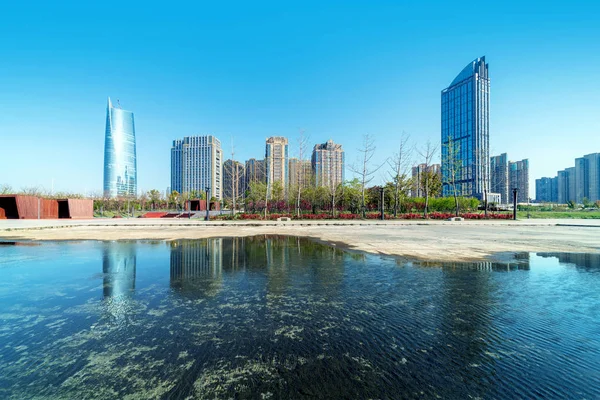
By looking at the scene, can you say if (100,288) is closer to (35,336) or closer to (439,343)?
(35,336)

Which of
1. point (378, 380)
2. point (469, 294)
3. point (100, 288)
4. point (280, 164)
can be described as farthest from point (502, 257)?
point (280, 164)

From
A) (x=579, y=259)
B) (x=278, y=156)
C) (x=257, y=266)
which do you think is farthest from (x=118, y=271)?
(x=278, y=156)

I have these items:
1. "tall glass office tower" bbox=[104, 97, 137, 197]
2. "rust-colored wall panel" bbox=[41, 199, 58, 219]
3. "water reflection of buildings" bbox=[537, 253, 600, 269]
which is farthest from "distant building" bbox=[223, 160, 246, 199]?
"tall glass office tower" bbox=[104, 97, 137, 197]

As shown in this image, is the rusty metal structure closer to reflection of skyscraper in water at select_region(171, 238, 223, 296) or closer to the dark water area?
reflection of skyscraper in water at select_region(171, 238, 223, 296)

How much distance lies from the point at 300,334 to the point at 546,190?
150m

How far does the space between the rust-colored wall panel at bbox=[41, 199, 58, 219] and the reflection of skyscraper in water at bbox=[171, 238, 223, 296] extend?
4022 centimetres

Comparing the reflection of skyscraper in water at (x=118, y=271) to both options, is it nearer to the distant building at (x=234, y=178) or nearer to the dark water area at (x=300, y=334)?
the dark water area at (x=300, y=334)

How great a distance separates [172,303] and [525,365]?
4889 millimetres

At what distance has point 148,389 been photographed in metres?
2.48

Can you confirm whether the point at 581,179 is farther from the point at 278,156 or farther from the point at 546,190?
the point at 278,156

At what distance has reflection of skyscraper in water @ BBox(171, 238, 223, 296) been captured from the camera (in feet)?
19.2

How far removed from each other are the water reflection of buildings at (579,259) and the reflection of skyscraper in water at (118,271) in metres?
11.5

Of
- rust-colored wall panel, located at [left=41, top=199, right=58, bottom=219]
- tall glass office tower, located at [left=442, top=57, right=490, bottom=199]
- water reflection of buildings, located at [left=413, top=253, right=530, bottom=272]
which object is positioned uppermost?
tall glass office tower, located at [left=442, top=57, right=490, bottom=199]

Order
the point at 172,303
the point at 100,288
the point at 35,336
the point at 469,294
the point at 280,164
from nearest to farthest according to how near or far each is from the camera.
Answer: the point at 35,336 → the point at 172,303 → the point at 469,294 → the point at 100,288 → the point at 280,164
